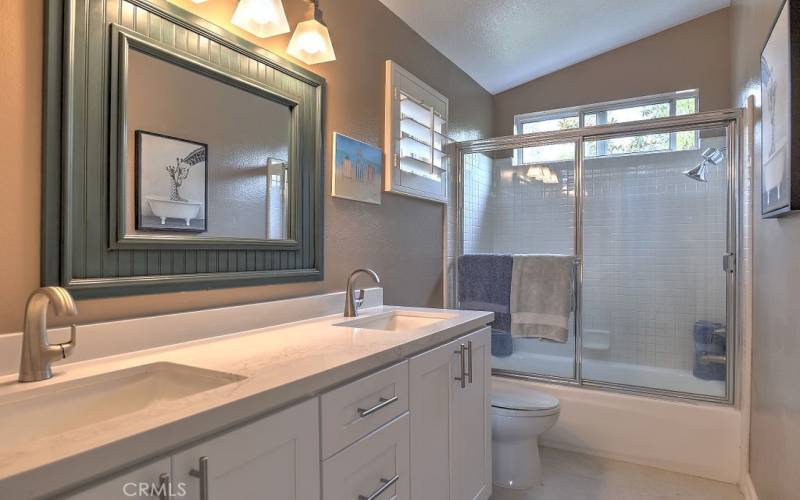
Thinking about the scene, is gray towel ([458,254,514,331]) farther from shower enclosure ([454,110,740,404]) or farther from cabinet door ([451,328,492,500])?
cabinet door ([451,328,492,500])

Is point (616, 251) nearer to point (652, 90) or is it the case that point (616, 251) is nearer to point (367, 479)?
point (652, 90)

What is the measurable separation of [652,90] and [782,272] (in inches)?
78.1

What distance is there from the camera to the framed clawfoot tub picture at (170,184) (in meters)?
1.22

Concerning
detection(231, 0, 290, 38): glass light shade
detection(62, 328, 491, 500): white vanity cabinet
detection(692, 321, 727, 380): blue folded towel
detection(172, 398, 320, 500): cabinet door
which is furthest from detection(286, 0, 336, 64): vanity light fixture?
detection(692, 321, 727, 380): blue folded towel

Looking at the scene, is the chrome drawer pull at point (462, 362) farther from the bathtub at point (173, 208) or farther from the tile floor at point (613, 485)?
the bathtub at point (173, 208)

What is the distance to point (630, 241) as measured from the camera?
3008 mm

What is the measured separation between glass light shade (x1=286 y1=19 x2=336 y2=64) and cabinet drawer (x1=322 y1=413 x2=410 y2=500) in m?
1.26

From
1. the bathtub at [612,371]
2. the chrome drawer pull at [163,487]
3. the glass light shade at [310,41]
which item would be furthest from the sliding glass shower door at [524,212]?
the chrome drawer pull at [163,487]

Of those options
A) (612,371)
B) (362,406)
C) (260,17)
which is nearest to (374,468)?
(362,406)

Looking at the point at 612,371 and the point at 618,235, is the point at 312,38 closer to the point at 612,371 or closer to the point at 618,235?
the point at 618,235

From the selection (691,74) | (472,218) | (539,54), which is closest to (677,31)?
(691,74)

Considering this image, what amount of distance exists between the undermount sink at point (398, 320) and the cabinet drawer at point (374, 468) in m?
0.55

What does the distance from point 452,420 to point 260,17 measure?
1.44m

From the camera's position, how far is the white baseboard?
200 centimetres
